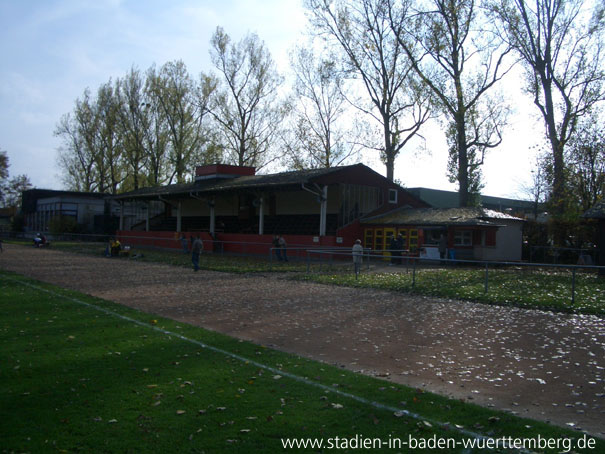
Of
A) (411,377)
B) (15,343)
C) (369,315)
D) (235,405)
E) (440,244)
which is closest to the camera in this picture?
(235,405)

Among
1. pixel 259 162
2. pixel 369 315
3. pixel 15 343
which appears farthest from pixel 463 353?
pixel 259 162

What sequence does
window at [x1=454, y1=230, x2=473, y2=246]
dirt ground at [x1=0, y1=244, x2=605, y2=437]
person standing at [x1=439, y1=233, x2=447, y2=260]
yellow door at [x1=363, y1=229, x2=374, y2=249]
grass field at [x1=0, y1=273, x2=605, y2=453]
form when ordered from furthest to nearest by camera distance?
1. yellow door at [x1=363, y1=229, x2=374, y2=249]
2. window at [x1=454, y1=230, x2=473, y2=246]
3. person standing at [x1=439, y1=233, x2=447, y2=260]
4. dirt ground at [x1=0, y1=244, x2=605, y2=437]
5. grass field at [x1=0, y1=273, x2=605, y2=453]

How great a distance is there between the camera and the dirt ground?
6.70 meters

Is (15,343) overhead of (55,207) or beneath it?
beneath

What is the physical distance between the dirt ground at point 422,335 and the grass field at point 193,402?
2.41 ft

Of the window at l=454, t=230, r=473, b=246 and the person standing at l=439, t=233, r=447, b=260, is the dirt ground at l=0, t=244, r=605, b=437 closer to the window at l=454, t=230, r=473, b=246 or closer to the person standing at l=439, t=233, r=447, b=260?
the person standing at l=439, t=233, r=447, b=260

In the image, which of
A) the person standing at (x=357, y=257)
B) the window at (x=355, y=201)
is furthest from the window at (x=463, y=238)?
the person standing at (x=357, y=257)

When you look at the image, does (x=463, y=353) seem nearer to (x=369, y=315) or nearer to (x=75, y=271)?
(x=369, y=315)

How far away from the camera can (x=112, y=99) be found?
5922cm

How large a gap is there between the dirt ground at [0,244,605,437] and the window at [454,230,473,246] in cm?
1438

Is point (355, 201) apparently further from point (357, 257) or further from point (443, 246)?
point (357, 257)

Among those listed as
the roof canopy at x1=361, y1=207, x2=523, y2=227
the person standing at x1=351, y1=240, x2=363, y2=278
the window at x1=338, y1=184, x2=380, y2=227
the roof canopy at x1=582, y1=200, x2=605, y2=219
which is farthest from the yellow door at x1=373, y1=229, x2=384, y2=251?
the roof canopy at x1=582, y1=200, x2=605, y2=219

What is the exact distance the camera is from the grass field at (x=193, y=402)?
4926 millimetres

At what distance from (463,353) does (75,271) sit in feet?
58.4
